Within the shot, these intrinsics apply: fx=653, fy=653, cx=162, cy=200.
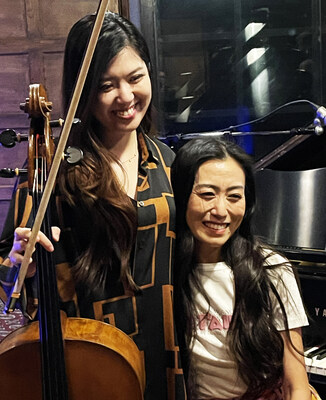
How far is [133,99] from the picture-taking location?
Result: 1349 millimetres

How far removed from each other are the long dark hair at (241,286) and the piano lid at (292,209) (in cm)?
45

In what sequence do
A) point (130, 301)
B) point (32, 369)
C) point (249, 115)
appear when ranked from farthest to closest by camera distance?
point (249, 115) < point (130, 301) < point (32, 369)

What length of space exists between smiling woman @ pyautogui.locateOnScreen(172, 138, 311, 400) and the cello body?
0.76ft

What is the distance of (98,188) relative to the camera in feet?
4.49

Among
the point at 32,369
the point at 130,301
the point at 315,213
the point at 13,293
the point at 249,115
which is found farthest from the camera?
the point at 249,115

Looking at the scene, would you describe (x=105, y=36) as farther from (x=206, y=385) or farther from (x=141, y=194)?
(x=206, y=385)

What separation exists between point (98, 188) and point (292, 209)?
0.88 meters

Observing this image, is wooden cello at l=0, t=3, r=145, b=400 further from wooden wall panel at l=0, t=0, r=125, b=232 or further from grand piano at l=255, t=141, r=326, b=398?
wooden wall panel at l=0, t=0, r=125, b=232

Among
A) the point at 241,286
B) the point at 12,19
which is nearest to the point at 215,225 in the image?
the point at 241,286

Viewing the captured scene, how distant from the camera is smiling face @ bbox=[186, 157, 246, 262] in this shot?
58.3 inches

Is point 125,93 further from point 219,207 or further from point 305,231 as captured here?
point 305,231

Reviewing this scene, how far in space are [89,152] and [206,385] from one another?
0.58m

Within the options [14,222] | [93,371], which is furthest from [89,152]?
[93,371]

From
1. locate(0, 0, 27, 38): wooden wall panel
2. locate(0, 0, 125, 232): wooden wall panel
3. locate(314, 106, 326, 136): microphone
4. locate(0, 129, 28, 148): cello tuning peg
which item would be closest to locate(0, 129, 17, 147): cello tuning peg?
locate(0, 129, 28, 148): cello tuning peg
